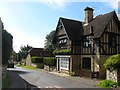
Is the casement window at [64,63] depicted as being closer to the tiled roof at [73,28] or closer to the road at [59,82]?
the tiled roof at [73,28]

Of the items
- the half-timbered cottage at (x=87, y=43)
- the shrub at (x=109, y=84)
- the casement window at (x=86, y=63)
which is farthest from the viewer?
the casement window at (x=86, y=63)

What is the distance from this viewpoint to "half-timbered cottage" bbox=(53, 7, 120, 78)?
2889 centimetres

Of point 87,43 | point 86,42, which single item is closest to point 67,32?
point 86,42

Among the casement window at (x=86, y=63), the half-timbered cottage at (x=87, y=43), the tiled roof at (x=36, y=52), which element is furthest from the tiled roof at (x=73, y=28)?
the tiled roof at (x=36, y=52)

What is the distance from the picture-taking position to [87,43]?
103 ft

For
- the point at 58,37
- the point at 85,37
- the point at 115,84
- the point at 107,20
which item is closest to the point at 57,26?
the point at 58,37

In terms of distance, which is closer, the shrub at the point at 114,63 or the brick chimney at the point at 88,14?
the shrub at the point at 114,63

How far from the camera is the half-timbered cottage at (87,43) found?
28891 millimetres

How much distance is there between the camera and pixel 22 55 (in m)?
101

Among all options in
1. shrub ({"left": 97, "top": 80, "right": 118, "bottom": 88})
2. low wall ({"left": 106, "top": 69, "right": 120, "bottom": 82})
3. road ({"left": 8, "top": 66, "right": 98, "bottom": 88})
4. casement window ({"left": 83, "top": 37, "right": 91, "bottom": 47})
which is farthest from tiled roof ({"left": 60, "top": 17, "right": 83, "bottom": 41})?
shrub ({"left": 97, "top": 80, "right": 118, "bottom": 88})

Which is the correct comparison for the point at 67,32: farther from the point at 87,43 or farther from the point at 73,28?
the point at 87,43

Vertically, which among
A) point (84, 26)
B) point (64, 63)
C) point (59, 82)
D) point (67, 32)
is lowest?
point (59, 82)

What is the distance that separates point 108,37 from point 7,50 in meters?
15.1

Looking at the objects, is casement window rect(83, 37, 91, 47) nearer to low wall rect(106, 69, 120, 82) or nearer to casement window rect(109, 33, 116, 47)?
casement window rect(109, 33, 116, 47)
